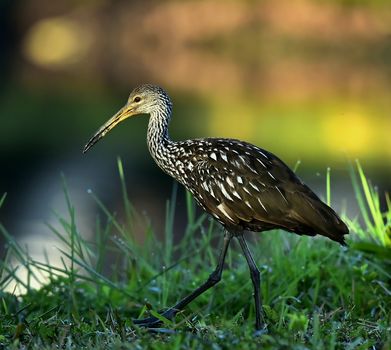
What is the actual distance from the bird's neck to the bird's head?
16 millimetres

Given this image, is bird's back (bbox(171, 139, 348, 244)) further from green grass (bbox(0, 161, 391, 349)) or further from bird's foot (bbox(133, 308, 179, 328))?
bird's foot (bbox(133, 308, 179, 328))

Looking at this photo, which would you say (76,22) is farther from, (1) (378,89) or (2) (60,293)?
(2) (60,293)

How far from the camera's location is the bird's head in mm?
7066

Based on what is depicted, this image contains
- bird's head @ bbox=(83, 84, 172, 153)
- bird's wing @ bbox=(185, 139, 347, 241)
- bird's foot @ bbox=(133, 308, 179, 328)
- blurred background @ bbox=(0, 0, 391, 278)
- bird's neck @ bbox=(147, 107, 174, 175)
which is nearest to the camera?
bird's foot @ bbox=(133, 308, 179, 328)

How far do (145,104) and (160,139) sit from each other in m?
0.30

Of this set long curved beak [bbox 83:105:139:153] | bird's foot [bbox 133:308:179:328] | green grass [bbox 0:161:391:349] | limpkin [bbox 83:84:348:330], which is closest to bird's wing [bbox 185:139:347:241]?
limpkin [bbox 83:84:348:330]

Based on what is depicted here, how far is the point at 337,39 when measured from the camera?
69062mm

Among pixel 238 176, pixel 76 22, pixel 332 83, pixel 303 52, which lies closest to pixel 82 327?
pixel 238 176

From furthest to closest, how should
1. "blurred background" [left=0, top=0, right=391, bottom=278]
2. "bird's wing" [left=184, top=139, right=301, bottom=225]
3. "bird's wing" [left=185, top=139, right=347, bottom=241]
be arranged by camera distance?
"blurred background" [left=0, top=0, right=391, bottom=278] → "bird's wing" [left=184, top=139, right=301, bottom=225] → "bird's wing" [left=185, top=139, right=347, bottom=241]

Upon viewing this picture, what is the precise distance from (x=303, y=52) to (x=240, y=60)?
5536mm

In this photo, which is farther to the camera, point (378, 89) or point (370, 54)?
point (370, 54)

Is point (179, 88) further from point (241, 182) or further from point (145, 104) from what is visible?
point (241, 182)

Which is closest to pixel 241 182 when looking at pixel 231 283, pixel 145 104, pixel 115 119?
pixel 145 104

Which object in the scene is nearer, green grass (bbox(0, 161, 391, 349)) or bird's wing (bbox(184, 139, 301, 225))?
bird's wing (bbox(184, 139, 301, 225))
